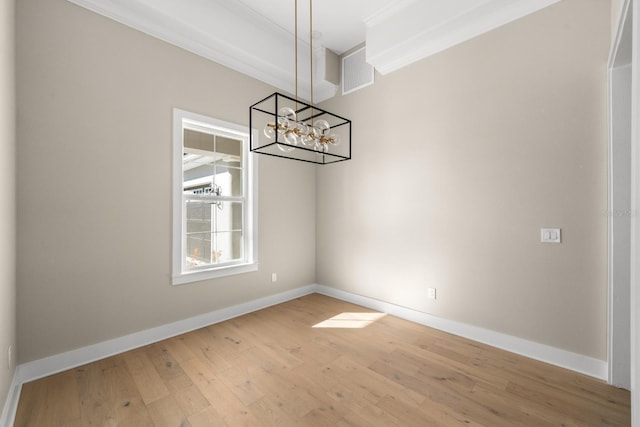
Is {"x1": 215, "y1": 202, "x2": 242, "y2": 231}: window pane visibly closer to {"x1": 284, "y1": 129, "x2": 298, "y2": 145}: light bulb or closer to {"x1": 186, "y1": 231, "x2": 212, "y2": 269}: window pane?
{"x1": 186, "y1": 231, "x2": 212, "y2": 269}: window pane

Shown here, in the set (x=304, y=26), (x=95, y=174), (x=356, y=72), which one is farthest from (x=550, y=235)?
(x=95, y=174)

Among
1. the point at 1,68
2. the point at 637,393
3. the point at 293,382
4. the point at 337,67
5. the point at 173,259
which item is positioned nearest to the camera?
the point at 637,393

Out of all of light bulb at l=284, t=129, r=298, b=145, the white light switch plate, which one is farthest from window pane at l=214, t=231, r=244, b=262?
the white light switch plate

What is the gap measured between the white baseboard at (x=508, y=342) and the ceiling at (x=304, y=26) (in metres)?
2.93

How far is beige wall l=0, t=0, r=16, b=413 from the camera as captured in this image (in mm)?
1631

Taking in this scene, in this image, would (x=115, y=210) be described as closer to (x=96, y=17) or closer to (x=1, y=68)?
(x=1, y=68)

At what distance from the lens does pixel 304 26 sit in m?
3.45

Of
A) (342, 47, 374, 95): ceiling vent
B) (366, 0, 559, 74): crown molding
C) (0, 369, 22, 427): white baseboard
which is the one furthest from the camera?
(342, 47, 374, 95): ceiling vent

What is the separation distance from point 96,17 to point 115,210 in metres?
1.70

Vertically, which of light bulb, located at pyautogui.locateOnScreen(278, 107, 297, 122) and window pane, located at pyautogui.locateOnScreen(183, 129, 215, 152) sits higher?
window pane, located at pyautogui.locateOnScreen(183, 129, 215, 152)

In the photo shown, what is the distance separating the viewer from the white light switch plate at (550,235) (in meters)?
2.30

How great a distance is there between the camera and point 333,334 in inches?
115

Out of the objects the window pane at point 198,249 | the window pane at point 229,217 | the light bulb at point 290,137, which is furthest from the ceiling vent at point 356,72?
the window pane at point 198,249

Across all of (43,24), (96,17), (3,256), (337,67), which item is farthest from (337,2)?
(3,256)
